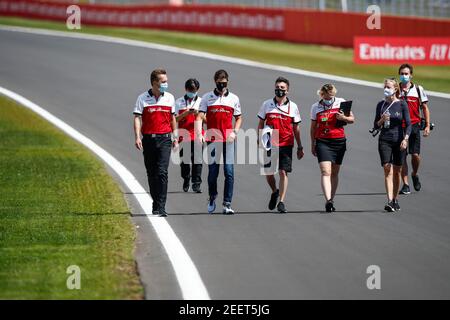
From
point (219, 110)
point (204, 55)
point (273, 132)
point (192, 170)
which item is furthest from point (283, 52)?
point (219, 110)

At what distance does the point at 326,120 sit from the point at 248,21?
29012 mm

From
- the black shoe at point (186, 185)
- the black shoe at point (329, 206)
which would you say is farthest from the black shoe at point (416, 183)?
the black shoe at point (186, 185)

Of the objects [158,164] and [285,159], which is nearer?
[158,164]

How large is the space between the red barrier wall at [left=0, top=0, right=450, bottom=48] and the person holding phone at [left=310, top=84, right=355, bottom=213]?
68.6 ft

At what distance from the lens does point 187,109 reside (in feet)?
56.4

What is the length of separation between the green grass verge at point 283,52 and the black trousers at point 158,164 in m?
17.5

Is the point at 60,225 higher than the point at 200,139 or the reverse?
the reverse

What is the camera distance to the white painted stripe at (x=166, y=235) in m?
10.3

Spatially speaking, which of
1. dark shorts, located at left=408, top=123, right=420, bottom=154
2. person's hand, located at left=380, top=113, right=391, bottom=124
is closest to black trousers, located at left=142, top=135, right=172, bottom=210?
person's hand, located at left=380, top=113, right=391, bottom=124

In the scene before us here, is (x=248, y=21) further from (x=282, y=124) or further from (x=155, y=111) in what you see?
(x=155, y=111)

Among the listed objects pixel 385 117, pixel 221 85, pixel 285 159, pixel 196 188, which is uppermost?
pixel 221 85

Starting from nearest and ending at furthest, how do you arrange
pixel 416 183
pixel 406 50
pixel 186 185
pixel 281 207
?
pixel 281 207 < pixel 186 185 < pixel 416 183 < pixel 406 50

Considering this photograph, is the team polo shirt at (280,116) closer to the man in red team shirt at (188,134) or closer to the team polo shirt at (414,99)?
the man in red team shirt at (188,134)

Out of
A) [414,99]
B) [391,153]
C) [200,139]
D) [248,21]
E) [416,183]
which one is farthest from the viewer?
[248,21]
